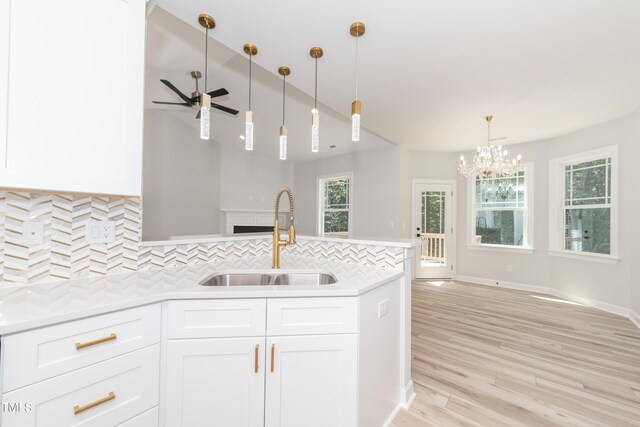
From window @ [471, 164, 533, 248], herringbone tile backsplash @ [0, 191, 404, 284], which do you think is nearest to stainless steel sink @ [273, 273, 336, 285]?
herringbone tile backsplash @ [0, 191, 404, 284]

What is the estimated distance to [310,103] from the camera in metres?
3.71

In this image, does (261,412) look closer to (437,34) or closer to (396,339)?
(396,339)

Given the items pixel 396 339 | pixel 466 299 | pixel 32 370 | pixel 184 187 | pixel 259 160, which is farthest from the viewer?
pixel 259 160

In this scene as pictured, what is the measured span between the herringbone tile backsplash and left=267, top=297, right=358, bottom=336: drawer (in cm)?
58

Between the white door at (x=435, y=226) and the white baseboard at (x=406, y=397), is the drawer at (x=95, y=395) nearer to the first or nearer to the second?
the white baseboard at (x=406, y=397)

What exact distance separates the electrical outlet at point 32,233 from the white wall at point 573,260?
5568mm

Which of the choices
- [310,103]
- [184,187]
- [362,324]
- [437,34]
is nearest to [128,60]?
[362,324]

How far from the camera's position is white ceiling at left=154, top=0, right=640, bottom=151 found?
174cm

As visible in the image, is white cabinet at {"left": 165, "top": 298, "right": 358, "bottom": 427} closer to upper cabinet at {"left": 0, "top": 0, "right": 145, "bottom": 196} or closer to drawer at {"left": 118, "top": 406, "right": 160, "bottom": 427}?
drawer at {"left": 118, "top": 406, "right": 160, "bottom": 427}

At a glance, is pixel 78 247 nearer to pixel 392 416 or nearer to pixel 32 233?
pixel 32 233

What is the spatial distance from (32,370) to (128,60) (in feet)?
4.21

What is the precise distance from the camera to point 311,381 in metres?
1.27

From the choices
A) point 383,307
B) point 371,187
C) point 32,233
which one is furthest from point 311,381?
point 371,187

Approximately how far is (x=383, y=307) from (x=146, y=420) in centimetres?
119
